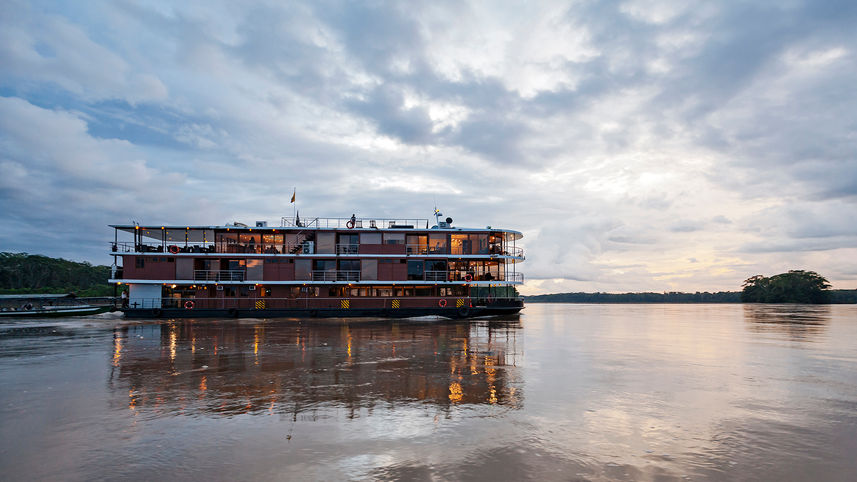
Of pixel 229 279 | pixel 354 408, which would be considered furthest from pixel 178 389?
pixel 229 279

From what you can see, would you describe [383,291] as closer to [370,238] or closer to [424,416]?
[370,238]

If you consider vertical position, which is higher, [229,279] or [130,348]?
[229,279]

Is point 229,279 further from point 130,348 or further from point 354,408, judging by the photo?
point 354,408

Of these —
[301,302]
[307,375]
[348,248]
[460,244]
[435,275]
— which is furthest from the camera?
[460,244]

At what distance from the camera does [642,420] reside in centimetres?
909

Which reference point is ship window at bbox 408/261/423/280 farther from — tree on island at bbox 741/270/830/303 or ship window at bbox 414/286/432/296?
tree on island at bbox 741/270/830/303

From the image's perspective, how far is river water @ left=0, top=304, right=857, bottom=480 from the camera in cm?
669

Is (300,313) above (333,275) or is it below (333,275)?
below

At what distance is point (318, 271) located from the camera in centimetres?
4328

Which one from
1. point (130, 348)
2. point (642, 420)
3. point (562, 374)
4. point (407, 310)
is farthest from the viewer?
point (407, 310)

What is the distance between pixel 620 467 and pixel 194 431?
742 cm

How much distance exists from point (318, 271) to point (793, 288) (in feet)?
421

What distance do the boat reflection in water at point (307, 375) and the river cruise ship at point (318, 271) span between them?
1860cm

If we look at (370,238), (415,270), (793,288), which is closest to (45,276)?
(370,238)
